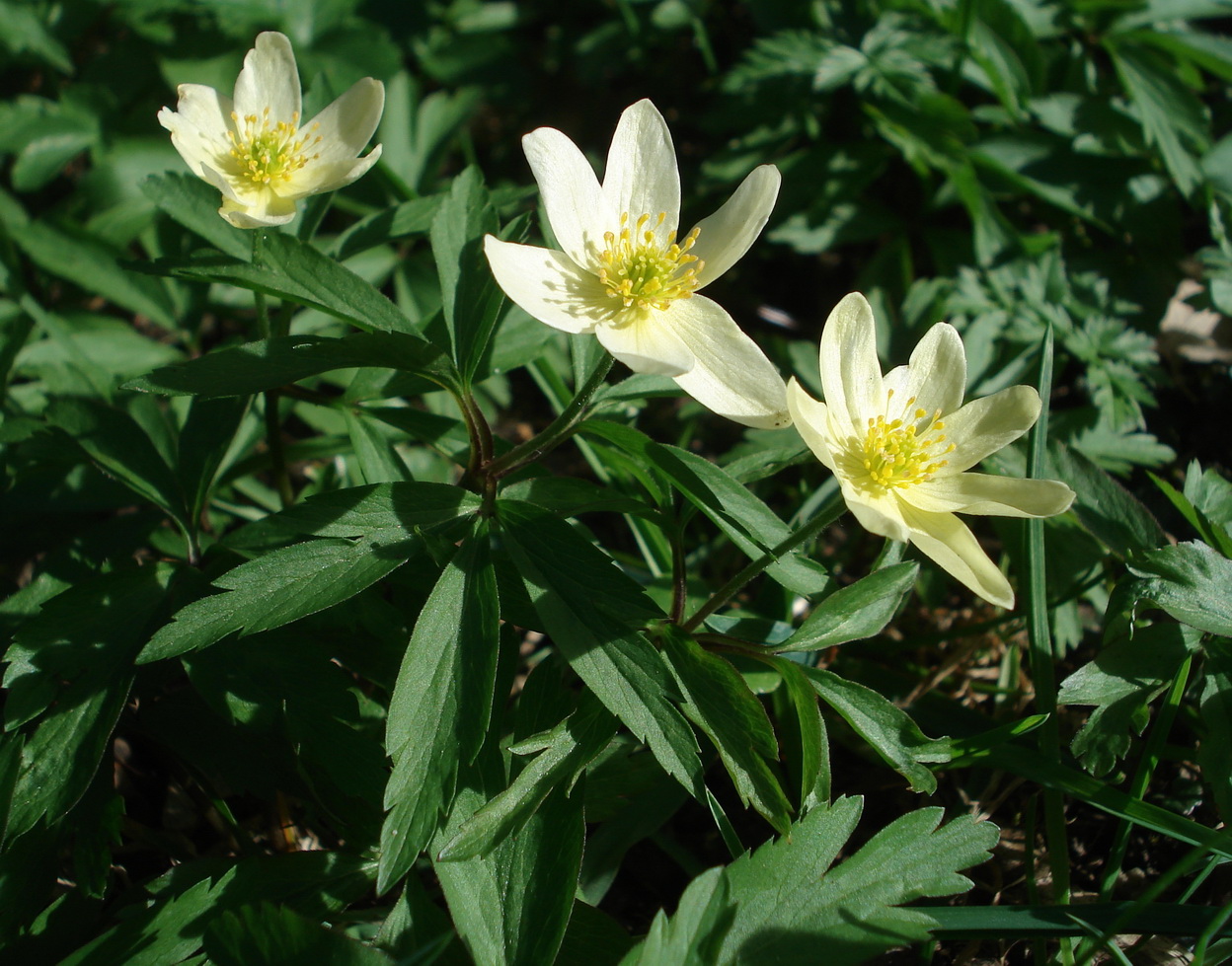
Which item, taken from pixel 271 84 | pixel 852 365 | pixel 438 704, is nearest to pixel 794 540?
pixel 852 365

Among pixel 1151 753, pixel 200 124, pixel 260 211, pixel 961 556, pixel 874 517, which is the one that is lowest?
pixel 1151 753

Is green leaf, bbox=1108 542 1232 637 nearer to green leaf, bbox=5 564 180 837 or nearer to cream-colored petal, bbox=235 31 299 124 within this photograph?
green leaf, bbox=5 564 180 837

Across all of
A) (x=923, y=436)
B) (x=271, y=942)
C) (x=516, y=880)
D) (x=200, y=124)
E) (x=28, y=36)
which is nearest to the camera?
(x=271, y=942)

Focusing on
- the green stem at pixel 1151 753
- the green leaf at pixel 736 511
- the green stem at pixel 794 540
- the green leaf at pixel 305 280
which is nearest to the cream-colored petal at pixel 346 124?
the green leaf at pixel 305 280

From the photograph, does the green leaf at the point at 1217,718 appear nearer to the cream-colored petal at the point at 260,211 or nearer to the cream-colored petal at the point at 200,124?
the cream-colored petal at the point at 260,211

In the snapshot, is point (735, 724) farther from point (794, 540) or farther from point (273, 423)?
point (273, 423)

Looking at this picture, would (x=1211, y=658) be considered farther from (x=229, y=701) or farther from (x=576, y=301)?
(x=229, y=701)

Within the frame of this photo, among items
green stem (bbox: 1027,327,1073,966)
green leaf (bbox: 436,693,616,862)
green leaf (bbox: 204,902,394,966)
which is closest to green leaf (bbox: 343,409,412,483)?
green leaf (bbox: 436,693,616,862)
